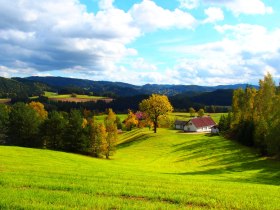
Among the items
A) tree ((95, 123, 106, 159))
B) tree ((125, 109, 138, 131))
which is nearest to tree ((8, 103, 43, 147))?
tree ((95, 123, 106, 159))

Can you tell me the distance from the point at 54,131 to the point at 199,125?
65554 millimetres

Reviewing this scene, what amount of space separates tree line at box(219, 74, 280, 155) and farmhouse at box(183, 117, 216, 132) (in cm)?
2477

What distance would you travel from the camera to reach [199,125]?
5231 inches

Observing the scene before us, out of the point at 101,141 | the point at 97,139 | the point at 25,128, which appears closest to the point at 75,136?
the point at 97,139

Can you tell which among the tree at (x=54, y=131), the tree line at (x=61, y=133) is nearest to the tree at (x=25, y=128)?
the tree line at (x=61, y=133)

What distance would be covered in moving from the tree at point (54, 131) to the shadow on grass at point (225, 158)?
28.6m

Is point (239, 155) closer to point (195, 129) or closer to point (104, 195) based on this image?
point (195, 129)

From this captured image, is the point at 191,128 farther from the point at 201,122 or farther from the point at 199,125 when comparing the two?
the point at 201,122

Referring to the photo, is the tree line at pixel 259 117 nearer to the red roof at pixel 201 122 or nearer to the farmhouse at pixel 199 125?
the farmhouse at pixel 199 125

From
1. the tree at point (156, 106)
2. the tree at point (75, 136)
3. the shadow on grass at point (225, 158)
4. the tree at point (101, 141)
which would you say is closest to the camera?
the shadow on grass at point (225, 158)

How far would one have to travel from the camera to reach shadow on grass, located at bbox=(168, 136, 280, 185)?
60.0 metres

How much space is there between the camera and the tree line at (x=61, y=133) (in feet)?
265

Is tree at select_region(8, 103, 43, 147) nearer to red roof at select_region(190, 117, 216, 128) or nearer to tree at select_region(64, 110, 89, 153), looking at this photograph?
tree at select_region(64, 110, 89, 153)

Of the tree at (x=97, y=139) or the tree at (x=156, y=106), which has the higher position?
the tree at (x=156, y=106)
